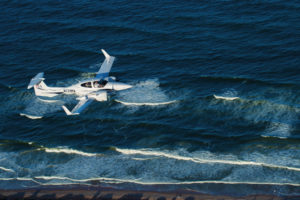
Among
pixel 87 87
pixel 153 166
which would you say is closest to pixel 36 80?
pixel 87 87

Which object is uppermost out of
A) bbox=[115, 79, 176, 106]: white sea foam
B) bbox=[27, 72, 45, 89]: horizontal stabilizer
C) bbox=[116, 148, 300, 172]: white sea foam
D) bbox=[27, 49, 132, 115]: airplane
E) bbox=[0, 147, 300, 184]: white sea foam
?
bbox=[27, 72, 45, 89]: horizontal stabilizer

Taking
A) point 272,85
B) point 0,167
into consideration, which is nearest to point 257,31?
point 272,85

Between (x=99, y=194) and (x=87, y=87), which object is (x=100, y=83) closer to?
(x=87, y=87)

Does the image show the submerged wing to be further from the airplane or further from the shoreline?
the shoreline

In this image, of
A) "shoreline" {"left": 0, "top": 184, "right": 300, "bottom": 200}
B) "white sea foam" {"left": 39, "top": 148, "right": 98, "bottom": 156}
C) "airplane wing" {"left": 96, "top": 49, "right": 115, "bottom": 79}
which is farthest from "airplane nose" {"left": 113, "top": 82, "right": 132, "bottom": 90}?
"shoreline" {"left": 0, "top": 184, "right": 300, "bottom": 200}

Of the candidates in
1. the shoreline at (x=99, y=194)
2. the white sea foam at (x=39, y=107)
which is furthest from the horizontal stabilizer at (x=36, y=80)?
the shoreline at (x=99, y=194)

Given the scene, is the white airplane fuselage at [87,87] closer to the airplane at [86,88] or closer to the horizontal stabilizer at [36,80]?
the airplane at [86,88]

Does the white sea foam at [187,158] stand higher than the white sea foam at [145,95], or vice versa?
the white sea foam at [145,95]
